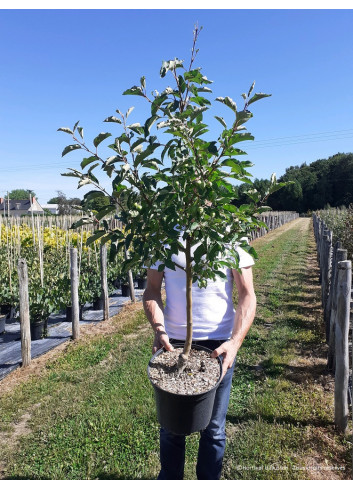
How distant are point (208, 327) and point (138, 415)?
1.78 meters

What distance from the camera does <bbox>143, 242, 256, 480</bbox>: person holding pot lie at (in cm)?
203

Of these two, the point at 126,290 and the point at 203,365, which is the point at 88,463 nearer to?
the point at 203,365

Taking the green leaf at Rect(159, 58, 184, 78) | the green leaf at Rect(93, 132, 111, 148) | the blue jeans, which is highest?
the green leaf at Rect(159, 58, 184, 78)

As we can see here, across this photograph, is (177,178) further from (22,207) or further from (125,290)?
(22,207)

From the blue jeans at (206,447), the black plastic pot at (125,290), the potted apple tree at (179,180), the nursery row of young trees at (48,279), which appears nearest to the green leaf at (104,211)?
the potted apple tree at (179,180)

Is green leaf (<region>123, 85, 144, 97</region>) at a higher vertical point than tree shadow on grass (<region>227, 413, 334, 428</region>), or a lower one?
higher

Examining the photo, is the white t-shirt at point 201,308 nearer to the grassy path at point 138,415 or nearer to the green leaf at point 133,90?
the green leaf at point 133,90

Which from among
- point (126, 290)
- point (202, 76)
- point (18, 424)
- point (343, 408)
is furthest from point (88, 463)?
point (126, 290)

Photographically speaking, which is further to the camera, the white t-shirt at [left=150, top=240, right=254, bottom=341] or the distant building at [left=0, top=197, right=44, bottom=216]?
the distant building at [left=0, top=197, right=44, bottom=216]

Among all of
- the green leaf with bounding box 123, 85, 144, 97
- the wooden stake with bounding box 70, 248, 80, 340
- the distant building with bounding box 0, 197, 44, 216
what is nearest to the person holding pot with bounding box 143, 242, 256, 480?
the green leaf with bounding box 123, 85, 144, 97

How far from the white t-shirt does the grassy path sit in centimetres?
131

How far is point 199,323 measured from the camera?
82.6 inches

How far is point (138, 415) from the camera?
3352 millimetres

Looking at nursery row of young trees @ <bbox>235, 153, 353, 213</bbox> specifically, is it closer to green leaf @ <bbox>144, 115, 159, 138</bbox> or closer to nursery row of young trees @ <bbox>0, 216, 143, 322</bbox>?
nursery row of young trees @ <bbox>0, 216, 143, 322</bbox>
